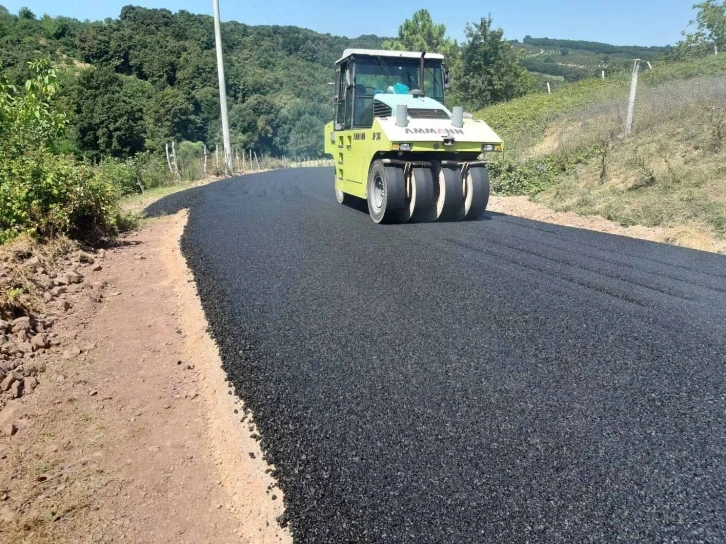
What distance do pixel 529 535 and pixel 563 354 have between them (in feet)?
5.41

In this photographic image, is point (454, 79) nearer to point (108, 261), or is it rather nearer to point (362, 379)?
point (108, 261)

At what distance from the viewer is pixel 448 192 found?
25.4ft

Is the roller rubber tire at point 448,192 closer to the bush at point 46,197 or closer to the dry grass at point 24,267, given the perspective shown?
→ the bush at point 46,197

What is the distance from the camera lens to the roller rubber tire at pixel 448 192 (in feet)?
25.4

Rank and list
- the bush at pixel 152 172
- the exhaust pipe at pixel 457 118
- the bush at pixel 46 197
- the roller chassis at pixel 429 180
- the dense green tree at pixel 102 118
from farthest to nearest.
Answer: the dense green tree at pixel 102 118 < the bush at pixel 152 172 < the exhaust pipe at pixel 457 118 < the roller chassis at pixel 429 180 < the bush at pixel 46 197

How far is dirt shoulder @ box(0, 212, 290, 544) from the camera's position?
6.68 feet

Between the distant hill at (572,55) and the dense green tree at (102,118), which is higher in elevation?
the distant hill at (572,55)

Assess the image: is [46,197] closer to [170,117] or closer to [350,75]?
[350,75]

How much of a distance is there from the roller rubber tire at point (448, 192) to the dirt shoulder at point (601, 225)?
186cm

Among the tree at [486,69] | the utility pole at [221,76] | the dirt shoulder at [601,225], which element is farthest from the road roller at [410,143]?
the tree at [486,69]

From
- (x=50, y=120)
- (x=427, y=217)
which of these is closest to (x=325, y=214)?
(x=427, y=217)

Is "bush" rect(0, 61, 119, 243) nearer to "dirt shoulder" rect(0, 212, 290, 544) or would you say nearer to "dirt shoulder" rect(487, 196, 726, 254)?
"dirt shoulder" rect(0, 212, 290, 544)

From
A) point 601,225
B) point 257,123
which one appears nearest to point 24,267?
point 601,225

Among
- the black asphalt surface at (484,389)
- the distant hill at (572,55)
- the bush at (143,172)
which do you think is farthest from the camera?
the distant hill at (572,55)
